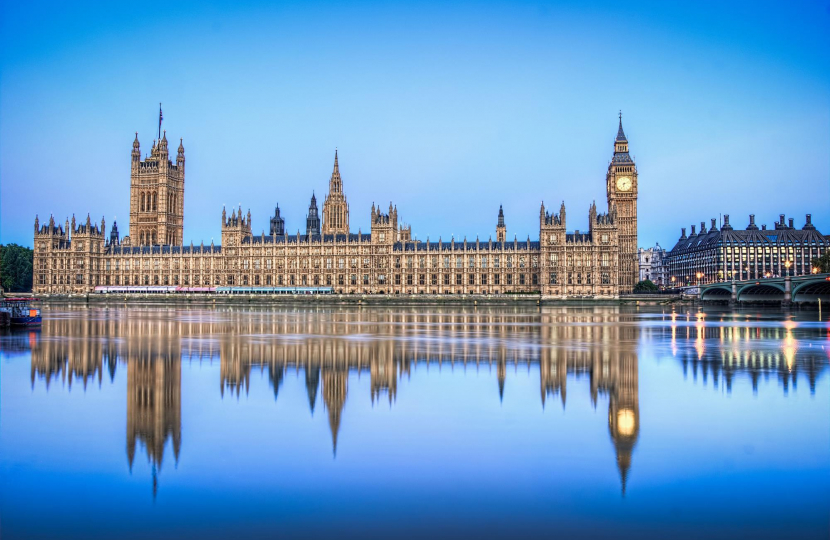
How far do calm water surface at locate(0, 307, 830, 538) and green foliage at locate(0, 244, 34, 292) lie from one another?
118m

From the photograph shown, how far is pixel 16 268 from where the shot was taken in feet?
439

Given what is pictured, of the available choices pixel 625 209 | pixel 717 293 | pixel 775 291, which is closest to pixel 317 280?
pixel 625 209

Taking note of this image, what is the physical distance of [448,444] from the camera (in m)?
14.0

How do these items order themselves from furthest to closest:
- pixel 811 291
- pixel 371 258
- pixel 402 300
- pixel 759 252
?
pixel 759 252, pixel 371 258, pixel 402 300, pixel 811 291

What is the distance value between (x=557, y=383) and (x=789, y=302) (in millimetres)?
76244

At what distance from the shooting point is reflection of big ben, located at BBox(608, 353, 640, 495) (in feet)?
43.2

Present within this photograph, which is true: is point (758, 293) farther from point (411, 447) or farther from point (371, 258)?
point (411, 447)

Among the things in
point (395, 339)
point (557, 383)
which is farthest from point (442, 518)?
point (395, 339)

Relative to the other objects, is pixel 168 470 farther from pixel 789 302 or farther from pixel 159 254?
pixel 159 254

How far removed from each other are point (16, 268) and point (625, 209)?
111 metres

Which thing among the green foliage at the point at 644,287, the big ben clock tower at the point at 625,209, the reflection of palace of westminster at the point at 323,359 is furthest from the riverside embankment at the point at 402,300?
the reflection of palace of westminster at the point at 323,359

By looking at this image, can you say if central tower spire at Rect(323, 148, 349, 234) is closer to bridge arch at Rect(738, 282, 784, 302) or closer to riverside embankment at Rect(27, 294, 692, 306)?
riverside embankment at Rect(27, 294, 692, 306)

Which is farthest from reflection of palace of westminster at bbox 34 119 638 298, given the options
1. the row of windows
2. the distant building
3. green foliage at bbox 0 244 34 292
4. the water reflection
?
the water reflection

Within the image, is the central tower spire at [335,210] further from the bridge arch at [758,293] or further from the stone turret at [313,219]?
the bridge arch at [758,293]
